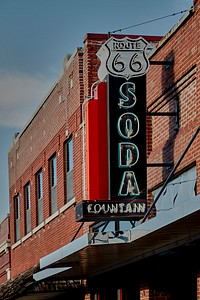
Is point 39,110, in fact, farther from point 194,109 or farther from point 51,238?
point 194,109

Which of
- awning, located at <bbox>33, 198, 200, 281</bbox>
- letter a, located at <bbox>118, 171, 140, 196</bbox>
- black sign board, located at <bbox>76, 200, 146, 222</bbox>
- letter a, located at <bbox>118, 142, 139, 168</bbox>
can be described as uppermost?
letter a, located at <bbox>118, 142, 139, 168</bbox>

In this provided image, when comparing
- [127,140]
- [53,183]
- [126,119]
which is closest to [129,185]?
[127,140]

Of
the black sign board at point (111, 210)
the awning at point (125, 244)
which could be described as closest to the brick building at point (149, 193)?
the awning at point (125, 244)

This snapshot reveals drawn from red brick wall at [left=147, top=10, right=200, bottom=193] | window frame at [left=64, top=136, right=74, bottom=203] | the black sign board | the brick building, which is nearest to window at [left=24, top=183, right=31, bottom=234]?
the brick building

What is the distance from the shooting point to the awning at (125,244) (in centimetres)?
1506

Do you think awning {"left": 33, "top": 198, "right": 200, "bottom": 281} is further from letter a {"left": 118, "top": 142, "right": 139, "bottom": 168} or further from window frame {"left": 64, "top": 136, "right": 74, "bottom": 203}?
window frame {"left": 64, "top": 136, "right": 74, "bottom": 203}

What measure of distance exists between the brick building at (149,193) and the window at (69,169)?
31 mm

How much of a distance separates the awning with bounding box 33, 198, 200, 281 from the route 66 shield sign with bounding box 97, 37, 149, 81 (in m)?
3.81

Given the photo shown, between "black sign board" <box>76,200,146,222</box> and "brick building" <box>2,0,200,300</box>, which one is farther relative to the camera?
"black sign board" <box>76,200,146,222</box>

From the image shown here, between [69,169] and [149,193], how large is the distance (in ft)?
26.1

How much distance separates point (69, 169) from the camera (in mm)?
29656

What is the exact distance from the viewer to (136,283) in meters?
22.8

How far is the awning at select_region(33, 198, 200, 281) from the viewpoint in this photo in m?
15.1

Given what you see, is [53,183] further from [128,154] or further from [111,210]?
[128,154]
